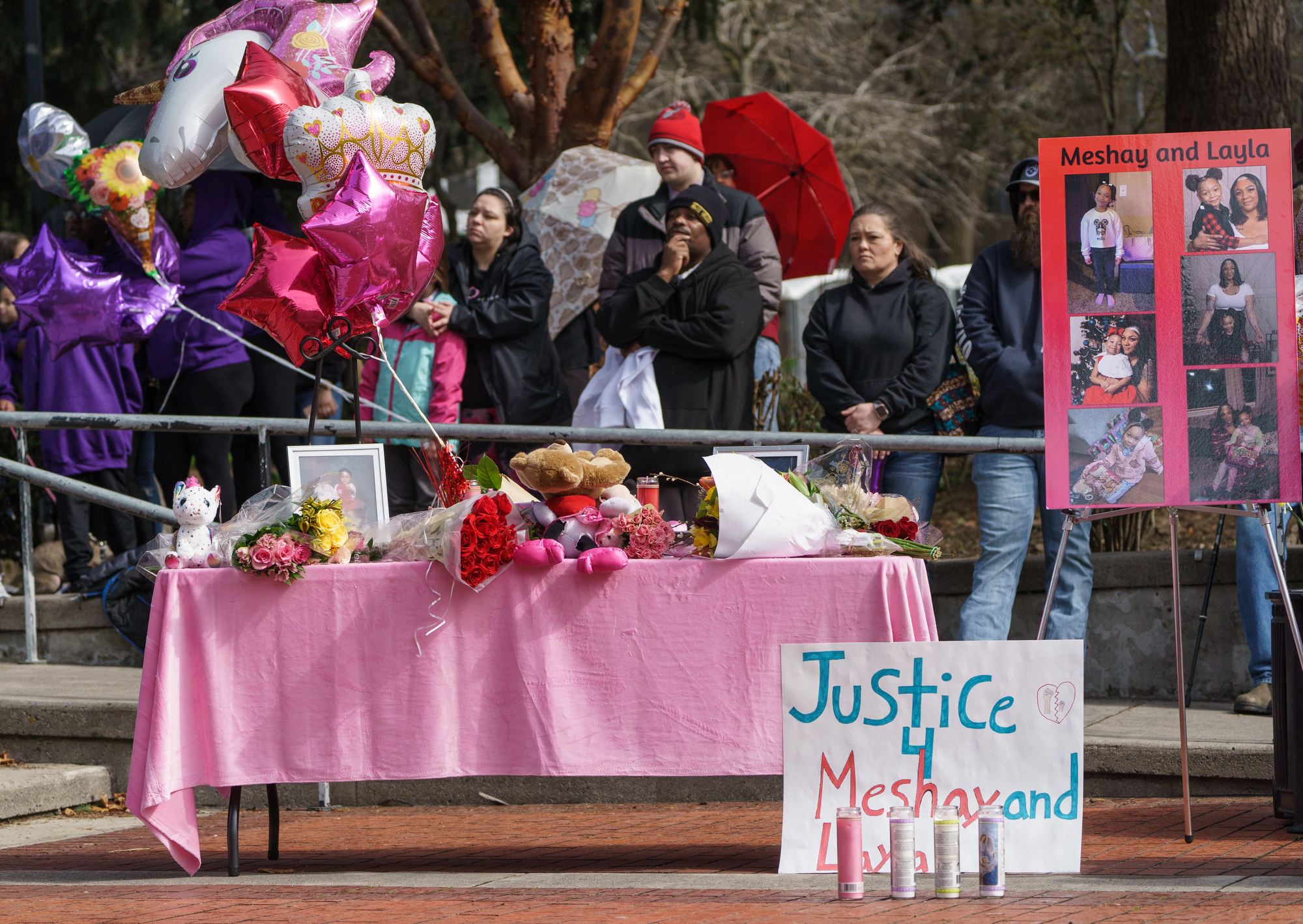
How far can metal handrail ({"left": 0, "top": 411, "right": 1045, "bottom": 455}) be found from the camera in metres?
6.31

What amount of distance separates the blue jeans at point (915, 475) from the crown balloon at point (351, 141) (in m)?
2.50

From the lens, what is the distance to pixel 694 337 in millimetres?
6668

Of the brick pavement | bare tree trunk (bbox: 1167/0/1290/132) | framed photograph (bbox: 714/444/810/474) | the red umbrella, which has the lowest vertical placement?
the brick pavement

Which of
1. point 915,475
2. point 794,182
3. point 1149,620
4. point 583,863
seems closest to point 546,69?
point 794,182

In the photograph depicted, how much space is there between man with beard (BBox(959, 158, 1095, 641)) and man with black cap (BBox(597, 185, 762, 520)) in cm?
102

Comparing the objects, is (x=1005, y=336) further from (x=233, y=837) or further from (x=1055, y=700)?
(x=233, y=837)

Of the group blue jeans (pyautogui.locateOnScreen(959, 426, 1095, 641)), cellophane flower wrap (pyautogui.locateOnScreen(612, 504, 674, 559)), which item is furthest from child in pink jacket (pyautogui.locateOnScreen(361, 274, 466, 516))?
cellophane flower wrap (pyautogui.locateOnScreen(612, 504, 674, 559))

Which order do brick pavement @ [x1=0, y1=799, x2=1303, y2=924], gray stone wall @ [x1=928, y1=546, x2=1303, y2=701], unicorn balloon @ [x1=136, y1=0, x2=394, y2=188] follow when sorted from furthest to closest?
gray stone wall @ [x1=928, y1=546, x2=1303, y2=701], unicorn balloon @ [x1=136, y1=0, x2=394, y2=188], brick pavement @ [x1=0, y1=799, x2=1303, y2=924]

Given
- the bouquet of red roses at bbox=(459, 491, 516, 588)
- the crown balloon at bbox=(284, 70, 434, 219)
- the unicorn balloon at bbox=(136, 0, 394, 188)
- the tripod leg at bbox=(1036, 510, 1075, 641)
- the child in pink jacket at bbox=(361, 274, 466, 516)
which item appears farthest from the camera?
the child in pink jacket at bbox=(361, 274, 466, 516)

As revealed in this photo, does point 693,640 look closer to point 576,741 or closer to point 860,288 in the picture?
point 576,741

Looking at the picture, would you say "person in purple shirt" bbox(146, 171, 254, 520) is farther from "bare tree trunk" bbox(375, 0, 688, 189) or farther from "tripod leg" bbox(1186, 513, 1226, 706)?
"tripod leg" bbox(1186, 513, 1226, 706)

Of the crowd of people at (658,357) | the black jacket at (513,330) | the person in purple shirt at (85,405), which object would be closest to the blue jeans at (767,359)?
the crowd of people at (658,357)

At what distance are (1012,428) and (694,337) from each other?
1442mm

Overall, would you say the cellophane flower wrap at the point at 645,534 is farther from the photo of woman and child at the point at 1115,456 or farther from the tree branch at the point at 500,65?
the tree branch at the point at 500,65
